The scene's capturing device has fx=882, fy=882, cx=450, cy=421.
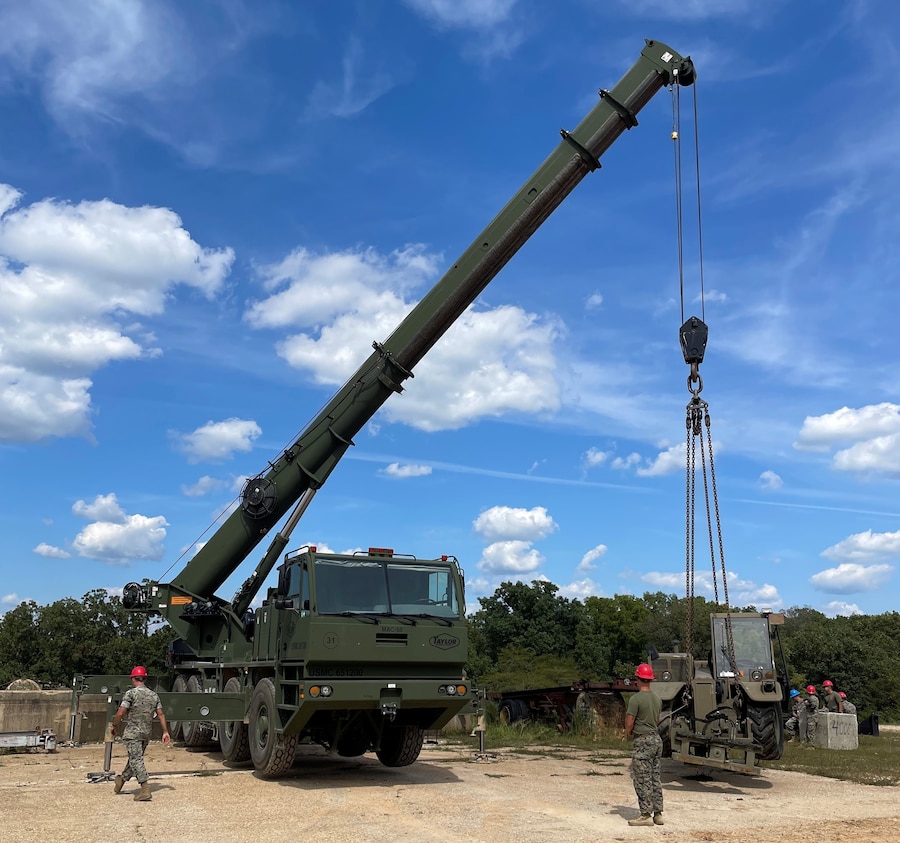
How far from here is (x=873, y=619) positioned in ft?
221

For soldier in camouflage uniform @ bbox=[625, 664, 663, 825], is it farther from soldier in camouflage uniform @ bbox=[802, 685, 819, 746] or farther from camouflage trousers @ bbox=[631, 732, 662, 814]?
soldier in camouflage uniform @ bbox=[802, 685, 819, 746]

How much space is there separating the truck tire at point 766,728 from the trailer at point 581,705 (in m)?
7.22

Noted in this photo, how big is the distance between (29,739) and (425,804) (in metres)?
7.84

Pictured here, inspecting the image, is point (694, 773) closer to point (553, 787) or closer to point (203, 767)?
point (553, 787)

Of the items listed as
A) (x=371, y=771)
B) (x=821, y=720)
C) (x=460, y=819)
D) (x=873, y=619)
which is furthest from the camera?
(x=873, y=619)

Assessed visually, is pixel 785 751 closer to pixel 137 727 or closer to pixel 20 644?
pixel 137 727

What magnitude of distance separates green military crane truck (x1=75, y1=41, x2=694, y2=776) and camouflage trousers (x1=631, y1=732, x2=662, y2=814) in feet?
8.91

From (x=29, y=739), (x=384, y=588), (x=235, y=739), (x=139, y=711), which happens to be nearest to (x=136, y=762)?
(x=139, y=711)

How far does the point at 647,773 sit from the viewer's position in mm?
8641

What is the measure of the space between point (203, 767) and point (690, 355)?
8.79m

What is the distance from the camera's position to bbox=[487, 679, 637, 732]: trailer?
18250mm

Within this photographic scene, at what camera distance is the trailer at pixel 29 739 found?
1362cm

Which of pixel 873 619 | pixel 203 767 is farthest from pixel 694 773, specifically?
pixel 873 619

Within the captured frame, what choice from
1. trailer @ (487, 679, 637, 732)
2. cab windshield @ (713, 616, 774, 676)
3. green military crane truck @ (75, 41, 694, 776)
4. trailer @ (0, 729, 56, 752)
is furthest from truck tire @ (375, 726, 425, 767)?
trailer @ (487, 679, 637, 732)
